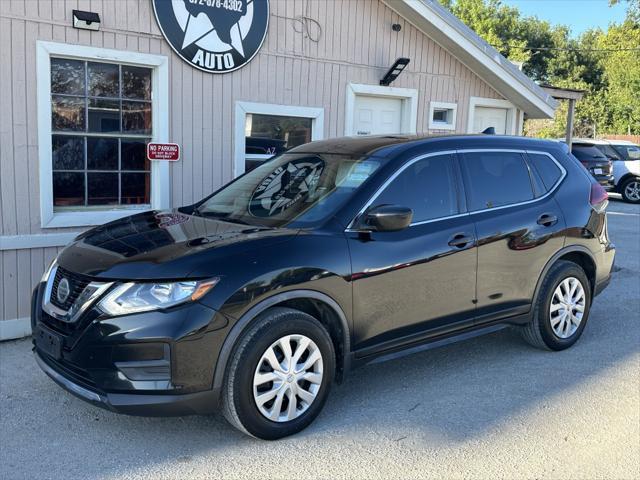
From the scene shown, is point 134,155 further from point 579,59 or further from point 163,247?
point 579,59

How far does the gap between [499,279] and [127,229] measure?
107 inches

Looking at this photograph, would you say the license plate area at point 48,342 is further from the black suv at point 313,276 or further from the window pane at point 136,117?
the window pane at point 136,117

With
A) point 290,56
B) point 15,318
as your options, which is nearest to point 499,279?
point 290,56

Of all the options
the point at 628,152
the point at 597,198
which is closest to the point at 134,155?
the point at 597,198

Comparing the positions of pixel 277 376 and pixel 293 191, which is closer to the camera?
pixel 277 376

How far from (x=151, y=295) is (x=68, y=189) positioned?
10.4 feet

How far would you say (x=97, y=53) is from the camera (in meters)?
5.94

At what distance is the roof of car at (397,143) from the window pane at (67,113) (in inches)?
90.3

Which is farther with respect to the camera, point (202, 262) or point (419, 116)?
point (419, 116)

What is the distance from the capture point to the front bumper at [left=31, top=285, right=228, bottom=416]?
3.38 m

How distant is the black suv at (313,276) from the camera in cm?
343

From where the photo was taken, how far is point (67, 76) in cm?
596

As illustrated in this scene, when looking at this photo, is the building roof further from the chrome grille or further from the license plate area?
the license plate area

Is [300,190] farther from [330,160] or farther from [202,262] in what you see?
[202,262]
